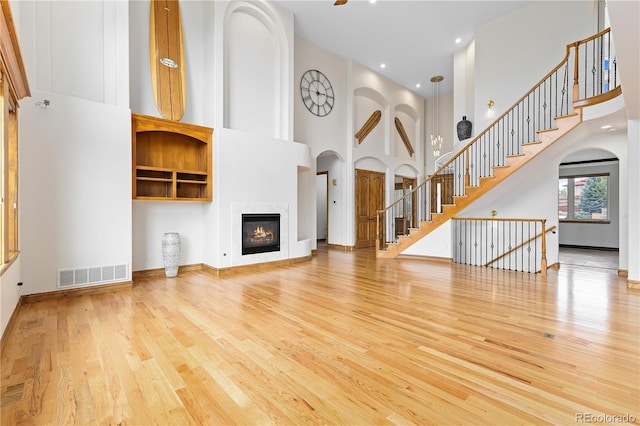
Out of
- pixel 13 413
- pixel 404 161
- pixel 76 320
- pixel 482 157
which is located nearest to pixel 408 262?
pixel 482 157

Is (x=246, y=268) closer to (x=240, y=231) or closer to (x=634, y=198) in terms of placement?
(x=240, y=231)

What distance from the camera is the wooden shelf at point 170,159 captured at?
16.3 feet

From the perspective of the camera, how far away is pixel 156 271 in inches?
210

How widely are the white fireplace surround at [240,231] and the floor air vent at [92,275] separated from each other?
170cm

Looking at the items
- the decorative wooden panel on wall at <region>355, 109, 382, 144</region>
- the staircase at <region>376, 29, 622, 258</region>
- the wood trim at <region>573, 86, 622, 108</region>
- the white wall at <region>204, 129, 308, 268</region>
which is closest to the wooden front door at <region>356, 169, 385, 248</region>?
the decorative wooden panel on wall at <region>355, 109, 382, 144</region>

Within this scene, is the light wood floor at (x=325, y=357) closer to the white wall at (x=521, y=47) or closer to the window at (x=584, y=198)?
the white wall at (x=521, y=47)

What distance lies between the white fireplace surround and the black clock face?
3.04 m

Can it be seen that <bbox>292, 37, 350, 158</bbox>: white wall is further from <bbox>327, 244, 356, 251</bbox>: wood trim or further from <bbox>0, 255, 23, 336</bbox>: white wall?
<bbox>0, 255, 23, 336</bbox>: white wall

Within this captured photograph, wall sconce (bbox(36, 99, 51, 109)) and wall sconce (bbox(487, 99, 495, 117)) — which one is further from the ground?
wall sconce (bbox(487, 99, 495, 117))

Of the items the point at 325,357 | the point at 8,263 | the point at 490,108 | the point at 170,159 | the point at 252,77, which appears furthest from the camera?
the point at 490,108

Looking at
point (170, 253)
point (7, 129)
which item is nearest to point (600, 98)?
point (170, 253)

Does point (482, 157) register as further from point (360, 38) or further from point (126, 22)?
point (126, 22)

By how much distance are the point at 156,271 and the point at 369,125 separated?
699cm

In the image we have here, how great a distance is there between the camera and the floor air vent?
407 cm
